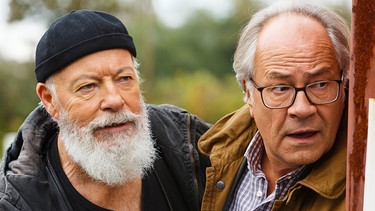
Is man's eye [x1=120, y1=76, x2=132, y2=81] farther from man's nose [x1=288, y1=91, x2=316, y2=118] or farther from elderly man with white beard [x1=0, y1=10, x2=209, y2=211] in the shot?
man's nose [x1=288, y1=91, x2=316, y2=118]

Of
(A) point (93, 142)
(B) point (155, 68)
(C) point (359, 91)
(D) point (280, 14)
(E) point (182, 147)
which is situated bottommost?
(B) point (155, 68)

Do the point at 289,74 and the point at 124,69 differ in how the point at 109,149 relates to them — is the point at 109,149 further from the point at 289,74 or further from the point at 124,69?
the point at 289,74

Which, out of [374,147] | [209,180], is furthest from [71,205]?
[374,147]

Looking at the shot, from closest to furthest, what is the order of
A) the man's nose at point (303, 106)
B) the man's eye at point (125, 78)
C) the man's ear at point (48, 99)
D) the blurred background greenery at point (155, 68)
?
the man's nose at point (303, 106) < the man's eye at point (125, 78) < the man's ear at point (48, 99) < the blurred background greenery at point (155, 68)

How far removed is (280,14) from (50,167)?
4.76 feet

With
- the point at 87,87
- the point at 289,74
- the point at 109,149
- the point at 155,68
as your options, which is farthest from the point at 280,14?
the point at 155,68

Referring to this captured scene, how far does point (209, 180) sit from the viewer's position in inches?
123

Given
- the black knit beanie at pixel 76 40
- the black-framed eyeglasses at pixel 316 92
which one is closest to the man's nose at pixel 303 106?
the black-framed eyeglasses at pixel 316 92

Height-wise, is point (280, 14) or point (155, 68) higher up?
point (280, 14)

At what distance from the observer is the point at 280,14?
2.82 metres

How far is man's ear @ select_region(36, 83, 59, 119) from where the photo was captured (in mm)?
3285

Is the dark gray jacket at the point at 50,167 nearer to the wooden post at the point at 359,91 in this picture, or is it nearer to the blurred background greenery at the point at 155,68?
the wooden post at the point at 359,91

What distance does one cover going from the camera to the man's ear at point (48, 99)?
329 centimetres

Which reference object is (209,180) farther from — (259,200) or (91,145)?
(91,145)
